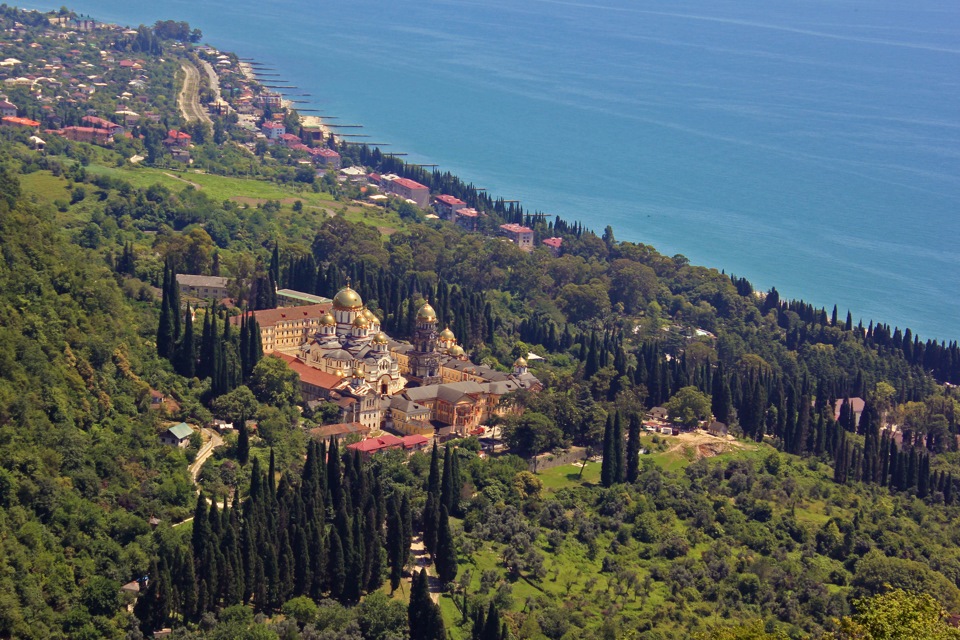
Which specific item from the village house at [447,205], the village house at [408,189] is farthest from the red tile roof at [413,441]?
the village house at [408,189]

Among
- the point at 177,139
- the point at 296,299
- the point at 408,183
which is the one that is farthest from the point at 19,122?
the point at 296,299

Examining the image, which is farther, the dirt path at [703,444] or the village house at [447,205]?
the village house at [447,205]

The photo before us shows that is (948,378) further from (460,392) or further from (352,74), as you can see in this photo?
(352,74)

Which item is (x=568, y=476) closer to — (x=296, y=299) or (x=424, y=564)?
(x=424, y=564)

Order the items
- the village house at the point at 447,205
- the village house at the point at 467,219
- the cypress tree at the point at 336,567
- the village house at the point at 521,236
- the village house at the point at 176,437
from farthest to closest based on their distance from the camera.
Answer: the village house at the point at 447,205 → the village house at the point at 467,219 → the village house at the point at 521,236 → the village house at the point at 176,437 → the cypress tree at the point at 336,567

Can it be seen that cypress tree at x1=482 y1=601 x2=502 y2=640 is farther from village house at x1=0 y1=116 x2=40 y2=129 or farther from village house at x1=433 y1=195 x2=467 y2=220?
village house at x1=0 y1=116 x2=40 y2=129

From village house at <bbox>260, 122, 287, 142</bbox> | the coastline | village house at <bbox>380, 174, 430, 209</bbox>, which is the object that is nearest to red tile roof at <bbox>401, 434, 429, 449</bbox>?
village house at <bbox>380, 174, 430, 209</bbox>

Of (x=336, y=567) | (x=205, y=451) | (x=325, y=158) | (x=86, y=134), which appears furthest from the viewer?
(x=325, y=158)

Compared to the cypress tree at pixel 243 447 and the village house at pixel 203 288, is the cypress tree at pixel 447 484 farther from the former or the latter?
the village house at pixel 203 288
